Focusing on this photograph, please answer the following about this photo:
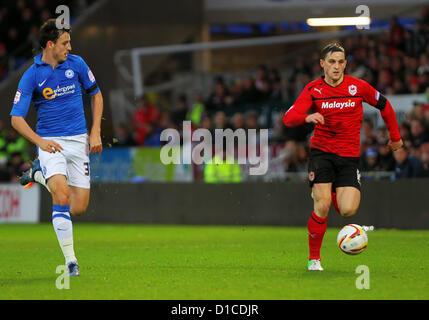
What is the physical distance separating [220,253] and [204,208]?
758cm

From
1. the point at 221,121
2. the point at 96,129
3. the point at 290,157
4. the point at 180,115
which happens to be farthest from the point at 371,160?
the point at 96,129

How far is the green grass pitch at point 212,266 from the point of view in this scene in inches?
296

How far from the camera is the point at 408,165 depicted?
A: 54.6ft

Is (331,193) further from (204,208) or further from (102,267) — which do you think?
(204,208)

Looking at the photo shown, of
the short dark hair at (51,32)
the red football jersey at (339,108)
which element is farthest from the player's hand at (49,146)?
the red football jersey at (339,108)

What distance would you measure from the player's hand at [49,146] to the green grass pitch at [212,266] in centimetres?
133

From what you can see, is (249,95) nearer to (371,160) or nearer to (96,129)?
(371,160)

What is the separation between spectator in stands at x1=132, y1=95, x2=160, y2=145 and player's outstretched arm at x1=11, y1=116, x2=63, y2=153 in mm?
13226

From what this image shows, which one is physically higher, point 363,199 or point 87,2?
point 87,2

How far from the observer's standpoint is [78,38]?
92.2 feet

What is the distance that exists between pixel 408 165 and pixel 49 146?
9665 mm

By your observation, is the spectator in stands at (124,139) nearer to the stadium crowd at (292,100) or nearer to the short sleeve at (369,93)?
the stadium crowd at (292,100)

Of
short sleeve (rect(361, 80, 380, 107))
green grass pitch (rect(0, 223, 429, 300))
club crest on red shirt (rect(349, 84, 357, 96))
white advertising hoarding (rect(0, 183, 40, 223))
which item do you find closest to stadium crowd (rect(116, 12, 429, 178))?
green grass pitch (rect(0, 223, 429, 300))
